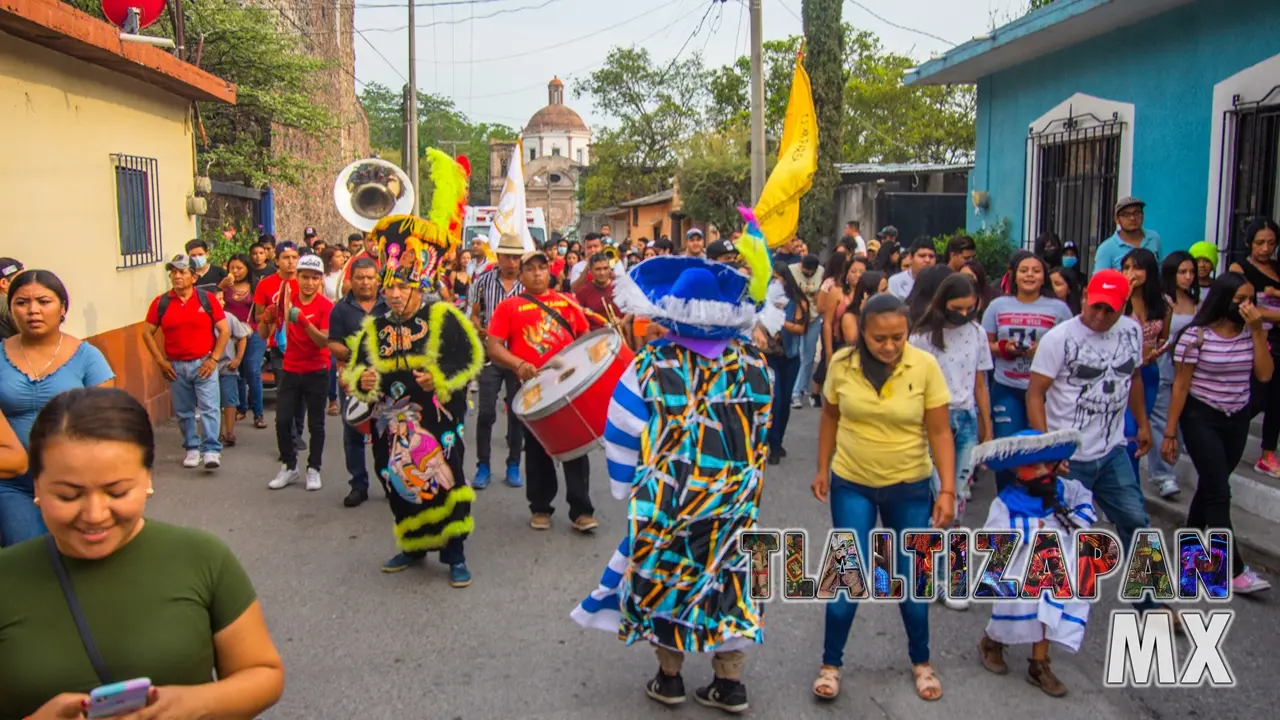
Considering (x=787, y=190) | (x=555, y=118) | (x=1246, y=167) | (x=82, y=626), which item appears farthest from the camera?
(x=555, y=118)

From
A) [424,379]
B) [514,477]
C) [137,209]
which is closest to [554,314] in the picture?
[424,379]

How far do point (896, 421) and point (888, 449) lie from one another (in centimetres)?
12

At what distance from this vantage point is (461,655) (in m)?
4.77

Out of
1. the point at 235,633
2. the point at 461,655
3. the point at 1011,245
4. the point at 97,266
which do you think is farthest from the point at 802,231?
the point at 235,633

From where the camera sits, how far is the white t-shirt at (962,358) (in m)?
5.30

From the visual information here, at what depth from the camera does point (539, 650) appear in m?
4.82

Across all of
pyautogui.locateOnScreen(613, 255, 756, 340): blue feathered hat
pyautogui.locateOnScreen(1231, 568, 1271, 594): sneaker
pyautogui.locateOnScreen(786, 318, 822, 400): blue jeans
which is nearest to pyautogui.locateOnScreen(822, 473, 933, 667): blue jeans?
pyautogui.locateOnScreen(613, 255, 756, 340): blue feathered hat

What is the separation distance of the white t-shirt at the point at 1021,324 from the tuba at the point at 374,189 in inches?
342

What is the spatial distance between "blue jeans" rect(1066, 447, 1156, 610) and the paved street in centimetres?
60

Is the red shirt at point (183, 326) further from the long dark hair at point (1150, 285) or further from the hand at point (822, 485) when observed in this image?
the long dark hair at point (1150, 285)

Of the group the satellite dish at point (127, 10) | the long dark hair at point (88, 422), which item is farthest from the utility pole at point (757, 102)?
the long dark hair at point (88, 422)

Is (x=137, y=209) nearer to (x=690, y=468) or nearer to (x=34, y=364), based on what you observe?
(x=34, y=364)

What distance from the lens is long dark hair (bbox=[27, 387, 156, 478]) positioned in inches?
84.0

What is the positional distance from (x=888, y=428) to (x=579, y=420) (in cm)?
229
